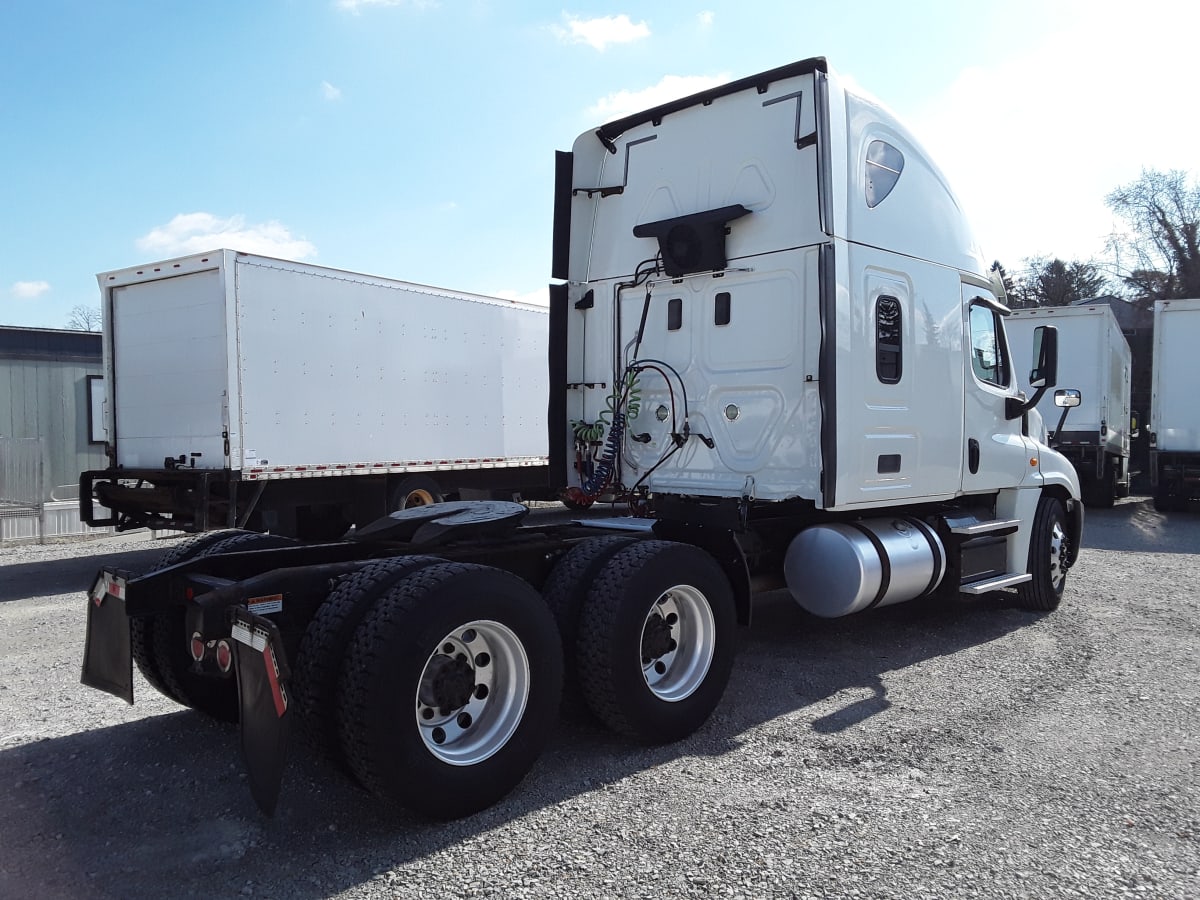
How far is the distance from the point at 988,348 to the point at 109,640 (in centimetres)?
642

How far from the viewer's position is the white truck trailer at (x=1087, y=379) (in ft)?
53.5

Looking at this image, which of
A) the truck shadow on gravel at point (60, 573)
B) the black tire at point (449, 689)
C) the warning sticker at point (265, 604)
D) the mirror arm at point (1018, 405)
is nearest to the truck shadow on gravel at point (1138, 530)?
the mirror arm at point (1018, 405)

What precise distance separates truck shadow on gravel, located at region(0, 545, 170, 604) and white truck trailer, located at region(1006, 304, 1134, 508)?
14.8 m

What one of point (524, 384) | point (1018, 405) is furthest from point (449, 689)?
point (524, 384)

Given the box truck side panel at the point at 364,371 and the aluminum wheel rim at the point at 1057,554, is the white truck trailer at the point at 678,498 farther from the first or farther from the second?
the box truck side panel at the point at 364,371

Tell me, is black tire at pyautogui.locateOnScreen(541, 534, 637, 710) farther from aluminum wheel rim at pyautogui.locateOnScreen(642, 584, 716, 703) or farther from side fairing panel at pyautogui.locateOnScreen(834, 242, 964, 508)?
side fairing panel at pyautogui.locateOnScreen(834, 242, 964, 508)


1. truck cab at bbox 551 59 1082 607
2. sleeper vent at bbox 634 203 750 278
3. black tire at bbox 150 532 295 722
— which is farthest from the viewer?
sleeper vent at bbox 634 203 750 278

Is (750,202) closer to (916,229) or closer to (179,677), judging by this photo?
(916,229)

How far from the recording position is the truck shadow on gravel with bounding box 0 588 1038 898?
314 cm

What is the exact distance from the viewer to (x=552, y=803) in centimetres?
371

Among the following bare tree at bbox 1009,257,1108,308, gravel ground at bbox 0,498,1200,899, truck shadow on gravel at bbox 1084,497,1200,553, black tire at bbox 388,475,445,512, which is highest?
bare tree at bbox 1009,257,1108,308

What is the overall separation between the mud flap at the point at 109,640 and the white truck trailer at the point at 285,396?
494cm

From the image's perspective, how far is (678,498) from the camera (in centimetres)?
608

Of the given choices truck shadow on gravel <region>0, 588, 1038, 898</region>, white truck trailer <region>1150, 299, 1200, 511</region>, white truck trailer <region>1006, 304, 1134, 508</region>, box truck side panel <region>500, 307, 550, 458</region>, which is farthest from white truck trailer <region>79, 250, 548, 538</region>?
white truck trailer <region>1150, 299, 1200, 511</region>
